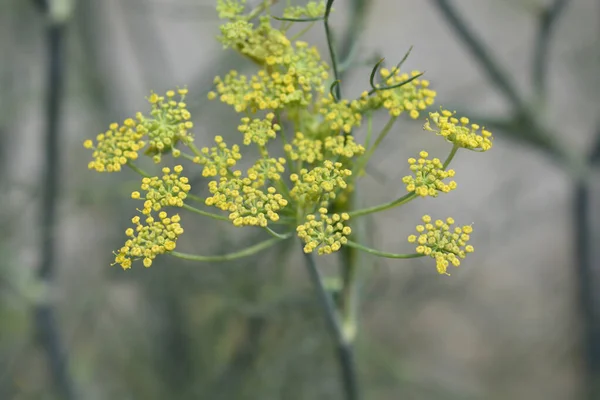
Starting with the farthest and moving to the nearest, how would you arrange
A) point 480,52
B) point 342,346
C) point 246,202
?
point 480,52
point 342,346
point 246,202

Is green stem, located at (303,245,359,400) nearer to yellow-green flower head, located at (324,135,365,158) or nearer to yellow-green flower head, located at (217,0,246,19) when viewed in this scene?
yellow-green flower head, located at (324,135,365,158)

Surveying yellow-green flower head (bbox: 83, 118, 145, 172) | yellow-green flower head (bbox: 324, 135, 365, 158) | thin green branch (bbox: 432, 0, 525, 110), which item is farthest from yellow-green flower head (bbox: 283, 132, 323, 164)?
thin green branch (bbox: 432, 0, 525, 110)

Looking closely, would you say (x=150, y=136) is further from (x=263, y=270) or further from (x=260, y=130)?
(x=263, y=270)

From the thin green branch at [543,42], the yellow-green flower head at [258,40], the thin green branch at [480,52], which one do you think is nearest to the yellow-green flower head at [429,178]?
the yellow-green flower head at [258,40]

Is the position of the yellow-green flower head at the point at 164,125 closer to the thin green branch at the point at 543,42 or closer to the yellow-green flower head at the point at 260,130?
the yellow-green flower head at the point at 260,130

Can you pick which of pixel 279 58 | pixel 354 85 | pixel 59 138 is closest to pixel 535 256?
pixel 354 85

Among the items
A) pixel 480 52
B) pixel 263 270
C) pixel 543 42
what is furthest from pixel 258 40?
pixel 263 270
